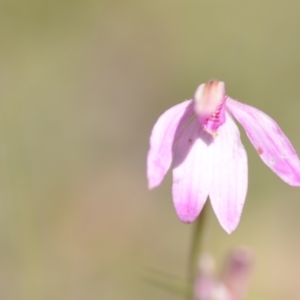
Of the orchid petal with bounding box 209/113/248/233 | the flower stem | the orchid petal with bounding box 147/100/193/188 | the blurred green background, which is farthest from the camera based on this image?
the blurred green background

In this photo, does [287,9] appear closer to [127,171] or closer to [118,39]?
[118,39]

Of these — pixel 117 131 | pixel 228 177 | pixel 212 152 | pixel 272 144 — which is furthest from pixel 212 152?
pixel 117 131

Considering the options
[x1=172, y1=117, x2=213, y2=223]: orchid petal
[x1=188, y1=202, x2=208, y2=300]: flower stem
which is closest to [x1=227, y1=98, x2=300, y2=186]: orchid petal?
[x1=172, y1=117, x2=213, y2=223]: orchid petal

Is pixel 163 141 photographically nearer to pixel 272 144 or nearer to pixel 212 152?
pixel 212 152

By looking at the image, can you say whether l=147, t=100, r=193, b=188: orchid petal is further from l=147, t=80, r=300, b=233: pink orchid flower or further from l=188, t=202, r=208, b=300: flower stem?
l=188, t=202, r=208, b=300: flower stem

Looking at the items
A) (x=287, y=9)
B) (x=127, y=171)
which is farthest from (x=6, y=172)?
(x=287, y=9)

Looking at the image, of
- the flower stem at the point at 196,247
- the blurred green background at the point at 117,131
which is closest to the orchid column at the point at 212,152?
the flower stem at the point at 196,247
